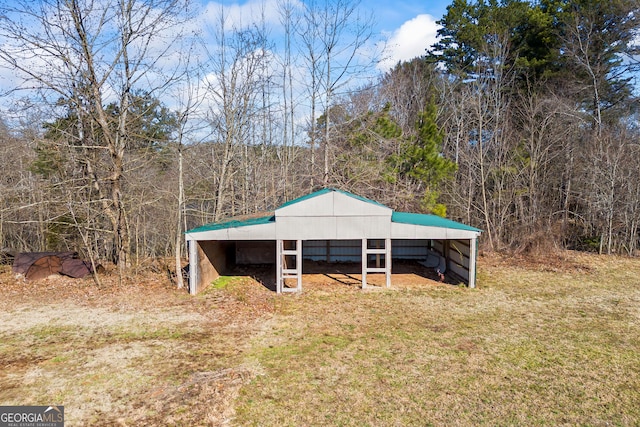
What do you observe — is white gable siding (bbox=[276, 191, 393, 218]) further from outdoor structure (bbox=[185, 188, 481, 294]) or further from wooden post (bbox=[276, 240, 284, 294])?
wooden post (bbox=[276, 240, 284, 294])

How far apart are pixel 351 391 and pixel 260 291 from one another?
6306 mm

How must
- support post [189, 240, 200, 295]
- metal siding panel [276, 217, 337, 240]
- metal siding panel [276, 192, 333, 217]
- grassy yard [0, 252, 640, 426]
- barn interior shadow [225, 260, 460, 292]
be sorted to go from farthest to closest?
barn interior shadow [225, 260, 460, 292] < metal siding panel [276, 217, 337, 240] < metal siding panel [276, 192, 333, 217] < support post [189, 240, 200, 295] < grassy yard [0, 252, 640, 426]

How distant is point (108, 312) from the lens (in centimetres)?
912

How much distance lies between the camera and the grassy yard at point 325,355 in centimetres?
500

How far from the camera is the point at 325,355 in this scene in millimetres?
6723

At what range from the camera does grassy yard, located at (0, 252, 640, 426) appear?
16.4 ft

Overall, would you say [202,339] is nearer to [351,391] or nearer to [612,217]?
[351,391]

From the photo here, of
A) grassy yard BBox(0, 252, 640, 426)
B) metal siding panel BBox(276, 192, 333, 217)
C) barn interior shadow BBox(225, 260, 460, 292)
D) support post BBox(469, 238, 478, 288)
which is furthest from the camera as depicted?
barn interior shadow BBox(225, 260, 460, 292)

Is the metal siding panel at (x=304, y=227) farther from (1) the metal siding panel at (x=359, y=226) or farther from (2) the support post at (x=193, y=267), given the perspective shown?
(2) the support post at (x=193, y=267)

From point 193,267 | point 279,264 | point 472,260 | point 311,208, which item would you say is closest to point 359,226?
point 311,208

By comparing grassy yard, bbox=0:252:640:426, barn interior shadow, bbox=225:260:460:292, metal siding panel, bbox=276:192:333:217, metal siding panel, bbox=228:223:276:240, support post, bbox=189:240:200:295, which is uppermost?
metal siding panel, bbox=276:192:333:217

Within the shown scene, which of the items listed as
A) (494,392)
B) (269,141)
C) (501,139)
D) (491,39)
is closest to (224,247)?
(269,141)

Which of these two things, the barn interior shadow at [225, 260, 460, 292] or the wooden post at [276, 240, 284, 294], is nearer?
the wooden post at [276, 240, 284, 294]

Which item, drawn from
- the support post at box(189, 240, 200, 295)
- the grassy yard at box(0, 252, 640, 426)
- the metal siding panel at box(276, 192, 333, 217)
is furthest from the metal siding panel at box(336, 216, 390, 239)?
the support post at box(189, 240, 200, 295)
